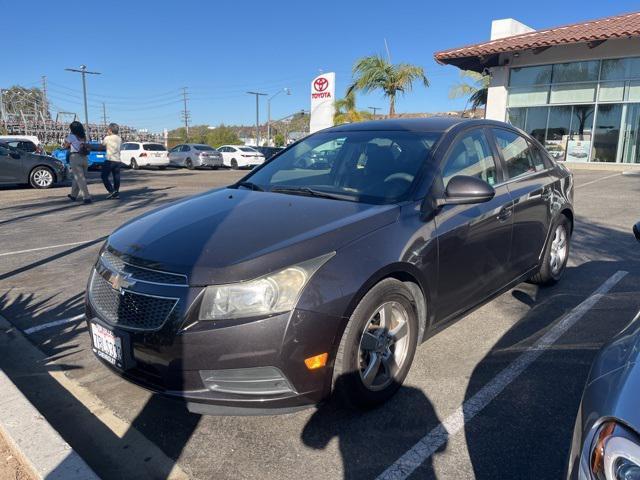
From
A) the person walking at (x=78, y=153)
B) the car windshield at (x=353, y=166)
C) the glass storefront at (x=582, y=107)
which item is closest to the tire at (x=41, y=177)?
the person walking at (x=78, y=153)

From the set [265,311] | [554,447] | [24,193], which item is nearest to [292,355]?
[265,311]

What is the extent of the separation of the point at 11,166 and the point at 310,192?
13.5 m

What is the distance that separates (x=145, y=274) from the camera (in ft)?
8.16

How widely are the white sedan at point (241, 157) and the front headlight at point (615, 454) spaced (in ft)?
91.2

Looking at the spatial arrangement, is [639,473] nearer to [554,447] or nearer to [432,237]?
[554,447]

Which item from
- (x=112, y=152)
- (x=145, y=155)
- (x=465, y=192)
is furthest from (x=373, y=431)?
(x=145, y=155)

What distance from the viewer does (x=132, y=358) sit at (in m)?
2.47

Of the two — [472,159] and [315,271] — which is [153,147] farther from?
[315,271]

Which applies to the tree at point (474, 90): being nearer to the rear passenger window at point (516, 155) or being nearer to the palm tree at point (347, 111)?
the palm tree at point (347, 111)

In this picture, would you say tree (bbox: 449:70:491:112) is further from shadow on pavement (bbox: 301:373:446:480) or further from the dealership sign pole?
shadow on pavement (bbox: 301:373:446:480)

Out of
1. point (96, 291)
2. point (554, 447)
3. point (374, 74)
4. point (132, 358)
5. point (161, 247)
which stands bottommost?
point (554, 447)

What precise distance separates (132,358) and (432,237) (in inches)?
70.6

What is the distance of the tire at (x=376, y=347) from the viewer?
249 centimetres

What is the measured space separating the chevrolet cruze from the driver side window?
0.05 feet
